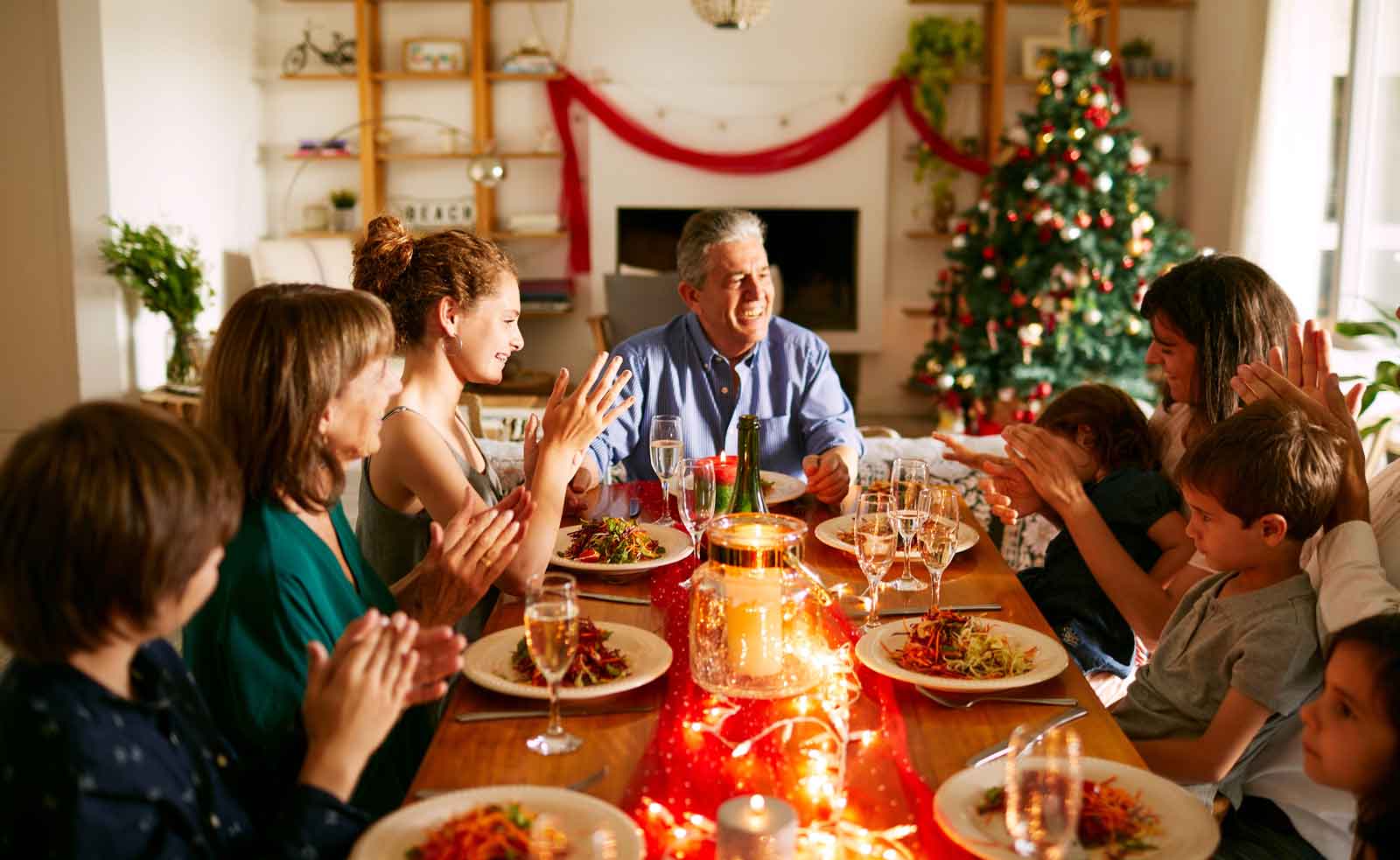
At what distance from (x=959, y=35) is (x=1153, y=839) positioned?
6.64 m

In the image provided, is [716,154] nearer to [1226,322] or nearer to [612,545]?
[1226,322]

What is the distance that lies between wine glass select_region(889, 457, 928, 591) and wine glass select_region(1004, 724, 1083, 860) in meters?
0.73

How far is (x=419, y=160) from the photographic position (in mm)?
7488

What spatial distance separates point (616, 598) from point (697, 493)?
9.0 inches

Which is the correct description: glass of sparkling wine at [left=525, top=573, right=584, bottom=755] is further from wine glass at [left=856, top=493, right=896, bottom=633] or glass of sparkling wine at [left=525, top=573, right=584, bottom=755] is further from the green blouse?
wine glass at [left=856, top=493, right=896, bottom=633]

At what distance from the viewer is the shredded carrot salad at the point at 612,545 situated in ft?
6.66

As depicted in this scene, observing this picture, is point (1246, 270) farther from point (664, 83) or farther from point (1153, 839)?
point (664, 83)

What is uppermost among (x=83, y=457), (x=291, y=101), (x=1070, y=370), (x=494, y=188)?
(x=291, y=101)

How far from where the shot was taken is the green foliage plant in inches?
280

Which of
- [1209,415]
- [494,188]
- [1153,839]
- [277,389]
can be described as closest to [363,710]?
[277,389]

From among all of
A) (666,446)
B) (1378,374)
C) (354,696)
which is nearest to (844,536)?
(666,446)

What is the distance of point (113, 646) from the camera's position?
107cm

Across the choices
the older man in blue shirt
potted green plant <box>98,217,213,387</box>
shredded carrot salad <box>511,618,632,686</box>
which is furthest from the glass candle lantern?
potted green plant <box>98,217,213,387</box>

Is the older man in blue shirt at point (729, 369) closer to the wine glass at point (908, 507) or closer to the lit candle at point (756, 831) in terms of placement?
the wine glass at point (908, 507)
